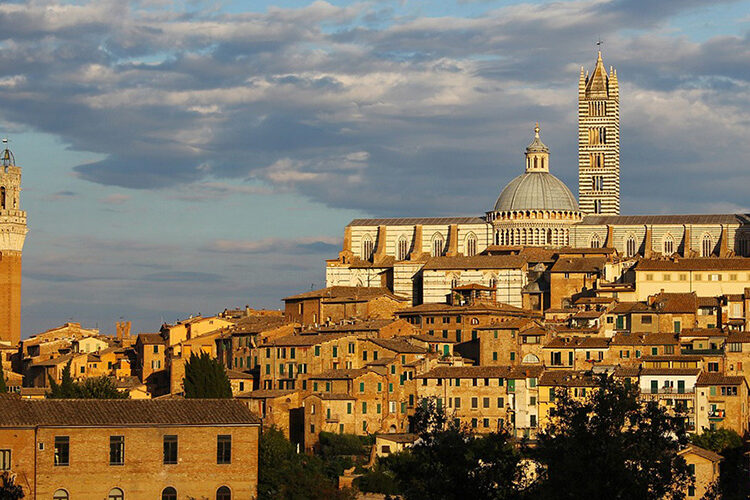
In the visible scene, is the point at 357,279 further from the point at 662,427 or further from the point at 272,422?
→ the point at 662,427

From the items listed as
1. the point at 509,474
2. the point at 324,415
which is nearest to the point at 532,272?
the point at 324,415

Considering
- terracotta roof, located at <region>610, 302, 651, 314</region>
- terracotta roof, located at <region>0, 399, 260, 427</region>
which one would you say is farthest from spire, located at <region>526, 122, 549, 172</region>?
terracotta roof, located at <region>0, 399, 260, 427</region>

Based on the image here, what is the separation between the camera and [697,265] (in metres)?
86.5

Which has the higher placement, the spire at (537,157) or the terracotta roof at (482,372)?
the spire at (537,157)

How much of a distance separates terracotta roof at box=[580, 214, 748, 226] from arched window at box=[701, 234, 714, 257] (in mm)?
1127

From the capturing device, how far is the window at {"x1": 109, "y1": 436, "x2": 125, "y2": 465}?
50438mm

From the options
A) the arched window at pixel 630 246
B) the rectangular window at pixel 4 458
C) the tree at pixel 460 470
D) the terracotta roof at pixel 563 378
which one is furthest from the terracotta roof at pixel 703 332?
the tree at pixel 460 470

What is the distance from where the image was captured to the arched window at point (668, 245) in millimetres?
100125

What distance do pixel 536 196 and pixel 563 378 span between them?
35.8 m

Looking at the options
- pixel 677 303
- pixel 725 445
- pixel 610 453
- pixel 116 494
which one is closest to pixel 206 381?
pixel 116 494

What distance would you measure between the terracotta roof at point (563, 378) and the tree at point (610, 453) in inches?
1008

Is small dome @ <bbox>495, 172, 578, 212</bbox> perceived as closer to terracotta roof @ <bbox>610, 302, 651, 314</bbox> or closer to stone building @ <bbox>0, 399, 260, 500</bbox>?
terracotta roof @ <bbox>610, 302, 651, 314</bbox>

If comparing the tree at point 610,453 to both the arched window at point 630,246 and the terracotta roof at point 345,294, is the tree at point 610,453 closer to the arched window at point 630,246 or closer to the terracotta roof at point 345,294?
the terracotta roof at point 345,294

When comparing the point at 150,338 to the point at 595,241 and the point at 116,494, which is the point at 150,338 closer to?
the point at 595,241
